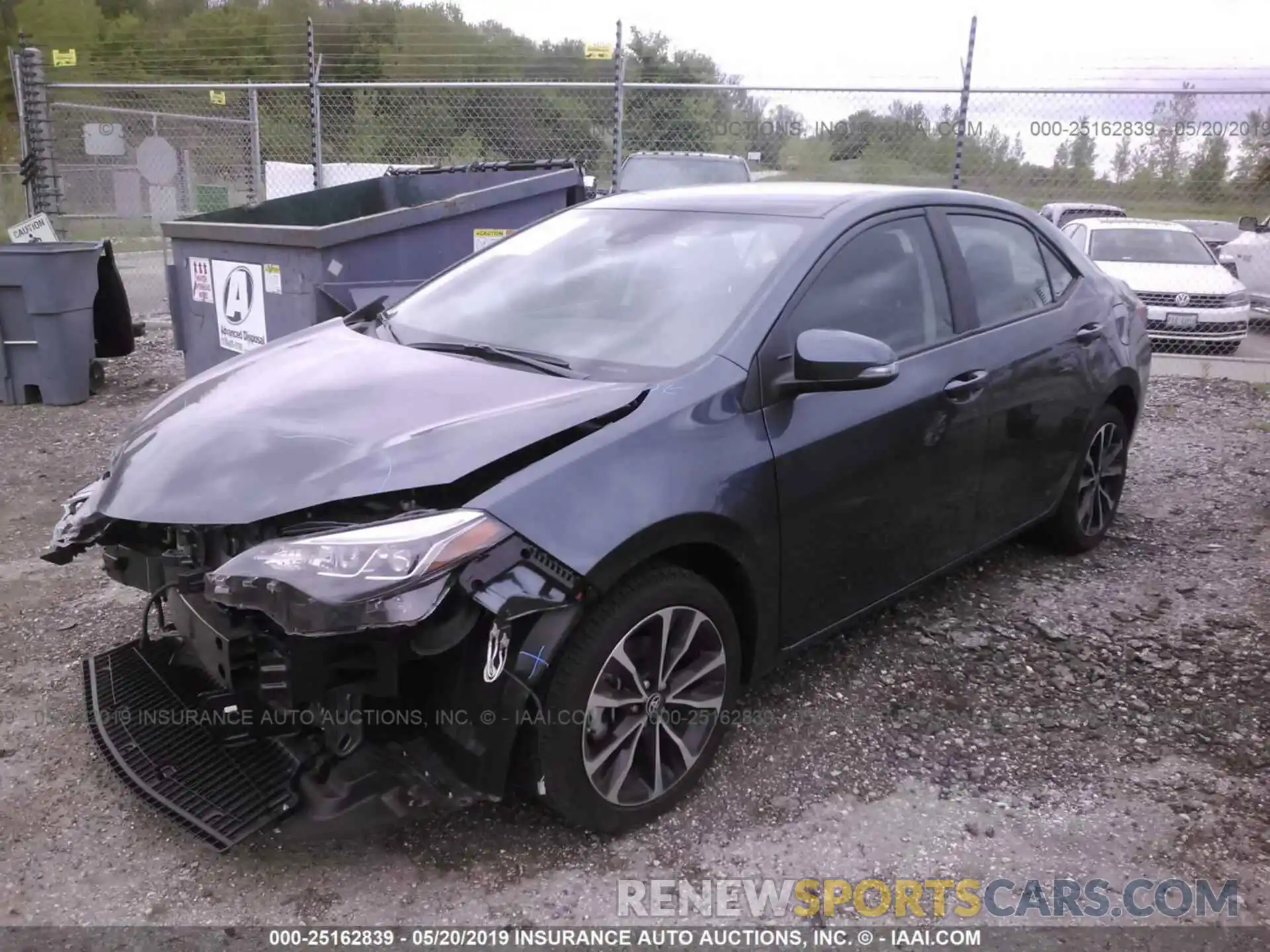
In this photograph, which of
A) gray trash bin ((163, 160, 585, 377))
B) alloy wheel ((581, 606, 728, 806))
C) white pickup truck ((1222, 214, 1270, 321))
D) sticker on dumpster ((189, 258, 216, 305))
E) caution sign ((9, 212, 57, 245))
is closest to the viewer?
alloy wheel ((581, 606, 728, 806))

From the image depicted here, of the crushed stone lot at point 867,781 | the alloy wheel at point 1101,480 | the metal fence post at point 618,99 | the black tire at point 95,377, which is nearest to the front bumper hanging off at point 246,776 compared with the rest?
the crushed stone lot at point 867,781

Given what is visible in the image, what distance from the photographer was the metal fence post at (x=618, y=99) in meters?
8.84

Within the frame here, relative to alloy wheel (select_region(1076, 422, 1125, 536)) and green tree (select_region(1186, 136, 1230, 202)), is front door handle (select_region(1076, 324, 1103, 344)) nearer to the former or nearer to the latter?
alloy wheel (select_region(1076, 422, 1125, 536))

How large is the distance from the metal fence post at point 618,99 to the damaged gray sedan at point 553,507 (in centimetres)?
551

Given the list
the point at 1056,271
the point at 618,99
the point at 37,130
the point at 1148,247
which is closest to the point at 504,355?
the point at 1056,271

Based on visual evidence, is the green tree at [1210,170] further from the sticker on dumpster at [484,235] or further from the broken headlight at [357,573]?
the broken headlight at [357,573]

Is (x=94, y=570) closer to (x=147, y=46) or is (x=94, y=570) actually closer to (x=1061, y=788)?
(x=1061, y=788)

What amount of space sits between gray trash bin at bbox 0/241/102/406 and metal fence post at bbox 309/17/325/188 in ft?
10.4

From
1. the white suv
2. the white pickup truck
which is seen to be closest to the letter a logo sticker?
the white suv

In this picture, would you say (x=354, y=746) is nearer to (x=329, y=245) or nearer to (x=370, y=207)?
(x=329, y=245)

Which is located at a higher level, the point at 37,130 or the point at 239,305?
the point at 37,130

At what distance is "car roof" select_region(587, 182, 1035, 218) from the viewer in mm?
3516

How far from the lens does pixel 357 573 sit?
2.29m

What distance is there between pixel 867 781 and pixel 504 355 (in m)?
1.69
